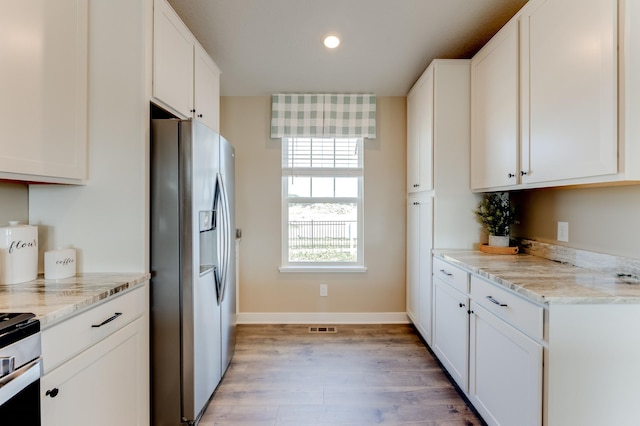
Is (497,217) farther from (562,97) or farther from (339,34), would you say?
(339,34)

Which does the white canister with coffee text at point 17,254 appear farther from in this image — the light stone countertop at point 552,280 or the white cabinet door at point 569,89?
the white cabinet door at point 569,89

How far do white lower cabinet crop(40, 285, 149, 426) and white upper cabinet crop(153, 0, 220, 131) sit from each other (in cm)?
113

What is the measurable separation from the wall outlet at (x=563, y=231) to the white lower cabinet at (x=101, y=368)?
247cm

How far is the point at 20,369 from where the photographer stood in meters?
0.87

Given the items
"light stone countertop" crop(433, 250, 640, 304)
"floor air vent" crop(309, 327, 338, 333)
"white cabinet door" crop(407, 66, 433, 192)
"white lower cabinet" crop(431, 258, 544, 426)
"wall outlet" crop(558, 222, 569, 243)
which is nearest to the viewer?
"light stone countertop" crop(433, 250, 640, 304)

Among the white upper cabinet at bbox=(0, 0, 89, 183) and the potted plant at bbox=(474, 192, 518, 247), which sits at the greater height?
the white upper cabinet at bbox=(0, 0, 89, 183)

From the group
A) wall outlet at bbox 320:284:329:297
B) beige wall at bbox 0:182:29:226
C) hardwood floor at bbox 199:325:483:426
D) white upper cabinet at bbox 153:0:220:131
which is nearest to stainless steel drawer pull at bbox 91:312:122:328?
beige wall at bbox 0:182:29:226

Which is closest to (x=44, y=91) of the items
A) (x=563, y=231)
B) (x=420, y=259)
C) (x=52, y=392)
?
(x=52, y=392)

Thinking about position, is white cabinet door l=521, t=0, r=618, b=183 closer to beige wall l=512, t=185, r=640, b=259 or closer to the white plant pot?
beige wall l=512, t=185, r=640, b=259

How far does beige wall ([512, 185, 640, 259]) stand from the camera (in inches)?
57.7

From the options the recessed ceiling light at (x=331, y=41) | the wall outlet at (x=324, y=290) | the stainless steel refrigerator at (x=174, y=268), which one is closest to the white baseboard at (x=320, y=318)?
the wall outlet at (x=324, y=290)

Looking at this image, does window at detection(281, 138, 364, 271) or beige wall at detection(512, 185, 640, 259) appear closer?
beige wall at detection(512, 185, 640, 259)

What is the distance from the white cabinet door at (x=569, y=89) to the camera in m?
1.22

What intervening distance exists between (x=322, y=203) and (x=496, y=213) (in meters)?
1.61
